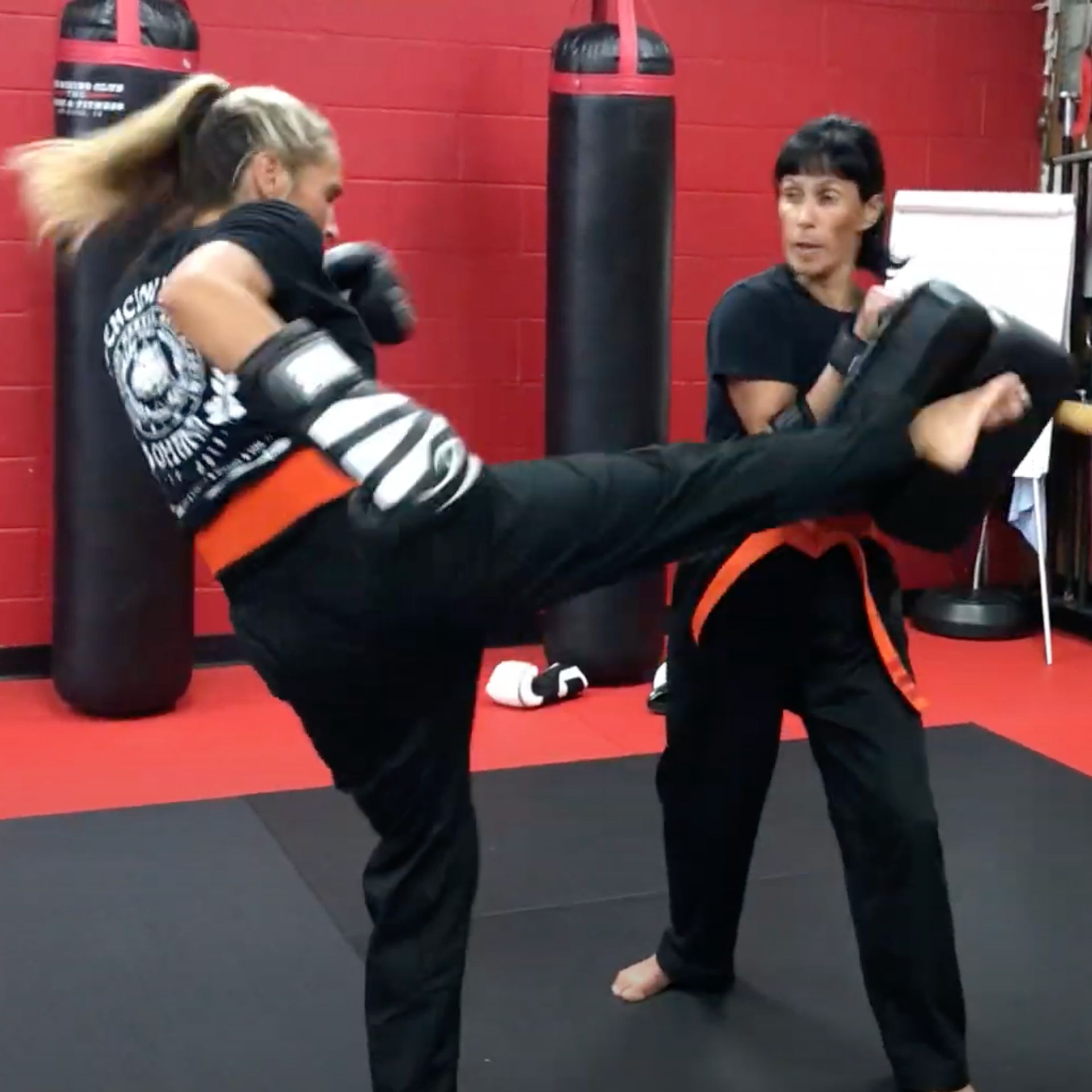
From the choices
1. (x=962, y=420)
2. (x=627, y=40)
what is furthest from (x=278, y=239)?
(x=627, y=40)

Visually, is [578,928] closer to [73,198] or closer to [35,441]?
[73,198]

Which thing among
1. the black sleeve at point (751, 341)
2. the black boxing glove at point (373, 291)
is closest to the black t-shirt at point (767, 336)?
the black sleeve at point (751, 341)

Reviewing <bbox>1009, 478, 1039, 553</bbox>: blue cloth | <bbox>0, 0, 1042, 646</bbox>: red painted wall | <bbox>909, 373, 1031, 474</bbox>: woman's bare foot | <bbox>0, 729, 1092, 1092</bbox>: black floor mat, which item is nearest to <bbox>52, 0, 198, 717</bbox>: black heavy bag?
<bbox>0, 0, 1042, 646</bbox>: red painted wall

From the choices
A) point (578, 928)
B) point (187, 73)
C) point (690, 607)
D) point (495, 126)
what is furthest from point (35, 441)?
point (690, 607)

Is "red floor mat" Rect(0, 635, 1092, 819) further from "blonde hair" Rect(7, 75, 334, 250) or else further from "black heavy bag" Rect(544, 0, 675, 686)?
"blonde hair" Rect(7, 75, 334, 250)

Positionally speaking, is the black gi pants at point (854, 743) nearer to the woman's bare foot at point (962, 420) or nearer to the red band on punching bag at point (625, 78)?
the woman's bare foot at point (962, 420)

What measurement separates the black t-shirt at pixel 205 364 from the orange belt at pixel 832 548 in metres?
0.60

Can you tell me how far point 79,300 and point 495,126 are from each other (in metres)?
1.46

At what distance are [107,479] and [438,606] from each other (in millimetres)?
2477

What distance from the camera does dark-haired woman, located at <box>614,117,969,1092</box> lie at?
2.00 metres

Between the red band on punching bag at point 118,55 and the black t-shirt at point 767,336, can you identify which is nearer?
the black t-shirt at point 767,336

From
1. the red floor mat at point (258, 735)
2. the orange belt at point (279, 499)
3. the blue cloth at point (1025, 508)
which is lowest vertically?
the red floor mat at point (258, 735)

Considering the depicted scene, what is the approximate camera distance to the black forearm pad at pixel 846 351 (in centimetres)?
195

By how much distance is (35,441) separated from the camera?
4.36 meters
